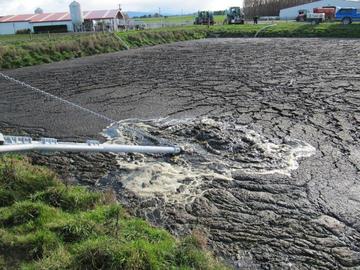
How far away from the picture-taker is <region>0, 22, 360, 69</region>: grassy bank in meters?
26.9

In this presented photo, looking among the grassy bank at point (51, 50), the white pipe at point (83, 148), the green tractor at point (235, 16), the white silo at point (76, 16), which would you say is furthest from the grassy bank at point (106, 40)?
the white pipe at point (83, 148)

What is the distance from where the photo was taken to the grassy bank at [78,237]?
4.69 meters

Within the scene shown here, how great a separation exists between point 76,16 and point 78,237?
54.1m

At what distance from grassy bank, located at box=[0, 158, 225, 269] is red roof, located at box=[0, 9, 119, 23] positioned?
2076 inches

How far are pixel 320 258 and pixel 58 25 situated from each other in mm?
58103

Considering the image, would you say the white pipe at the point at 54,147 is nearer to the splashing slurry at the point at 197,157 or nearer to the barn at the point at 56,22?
the splashing slurry at the point at 197,157

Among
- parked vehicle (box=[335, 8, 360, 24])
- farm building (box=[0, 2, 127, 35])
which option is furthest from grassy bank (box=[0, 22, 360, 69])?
farm building (box=[0, 2, 127, 35])

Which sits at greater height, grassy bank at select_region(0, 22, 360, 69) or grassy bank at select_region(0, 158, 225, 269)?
grassy bank at select_region(0, 22, 360, 69)

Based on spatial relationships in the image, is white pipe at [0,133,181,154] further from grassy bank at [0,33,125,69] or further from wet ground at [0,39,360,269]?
grassy bank at [0,33,125,69]

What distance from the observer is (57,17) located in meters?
58.6

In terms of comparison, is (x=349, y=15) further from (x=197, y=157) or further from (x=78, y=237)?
(x=78, y=237)

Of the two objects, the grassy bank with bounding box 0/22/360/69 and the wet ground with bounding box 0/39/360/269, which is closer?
the wet ground with bounding box 0/39/360/269

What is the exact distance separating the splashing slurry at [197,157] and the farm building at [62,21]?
44083 mm

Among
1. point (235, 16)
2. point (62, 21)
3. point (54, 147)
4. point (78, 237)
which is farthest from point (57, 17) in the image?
point (78, 237)
